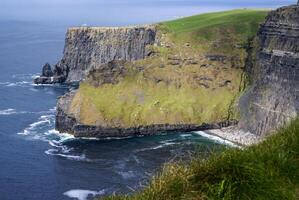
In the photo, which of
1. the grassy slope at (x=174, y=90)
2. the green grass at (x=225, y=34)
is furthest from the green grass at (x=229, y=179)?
the green grass at (x=225, y=34)

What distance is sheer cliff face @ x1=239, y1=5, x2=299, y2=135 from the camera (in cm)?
10906

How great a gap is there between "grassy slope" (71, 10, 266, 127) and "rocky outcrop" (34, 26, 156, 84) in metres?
35.7

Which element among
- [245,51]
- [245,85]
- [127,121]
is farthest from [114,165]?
[245,51]

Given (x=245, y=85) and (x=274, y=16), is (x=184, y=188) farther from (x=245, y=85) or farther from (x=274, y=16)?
(x=245, y=85)

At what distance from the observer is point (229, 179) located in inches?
428

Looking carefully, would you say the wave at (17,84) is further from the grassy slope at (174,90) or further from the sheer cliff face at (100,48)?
the grassy slope at (174,90)

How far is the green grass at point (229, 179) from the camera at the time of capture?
35.3ft

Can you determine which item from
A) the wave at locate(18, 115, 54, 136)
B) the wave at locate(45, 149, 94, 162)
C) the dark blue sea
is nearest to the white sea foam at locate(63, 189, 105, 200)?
the dark blue sea

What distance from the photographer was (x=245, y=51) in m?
137

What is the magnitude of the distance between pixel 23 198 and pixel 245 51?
78.7 metres

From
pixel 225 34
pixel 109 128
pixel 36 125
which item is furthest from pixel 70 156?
pixel 225 34

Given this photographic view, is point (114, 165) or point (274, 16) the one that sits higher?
point (274, 16)

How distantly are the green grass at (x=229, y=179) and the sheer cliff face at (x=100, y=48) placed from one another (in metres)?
164

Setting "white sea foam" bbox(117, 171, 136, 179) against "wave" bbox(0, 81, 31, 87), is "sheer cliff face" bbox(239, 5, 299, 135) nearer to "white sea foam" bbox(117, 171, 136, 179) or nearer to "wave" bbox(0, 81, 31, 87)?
"white sea foam" bbox(117, 171, 136, 179)
